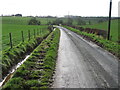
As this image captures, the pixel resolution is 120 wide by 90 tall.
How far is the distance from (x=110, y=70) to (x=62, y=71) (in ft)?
8.43

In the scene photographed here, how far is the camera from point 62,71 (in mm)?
8102

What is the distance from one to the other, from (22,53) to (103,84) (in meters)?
7.57

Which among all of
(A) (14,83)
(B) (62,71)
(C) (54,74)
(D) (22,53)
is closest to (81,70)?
(B) (62,71)

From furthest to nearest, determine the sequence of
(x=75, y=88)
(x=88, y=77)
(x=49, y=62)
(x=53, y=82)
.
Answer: (x=49, y=62) < (x=88, y=77) < (x=53, y=82) < (x=75, y=88)

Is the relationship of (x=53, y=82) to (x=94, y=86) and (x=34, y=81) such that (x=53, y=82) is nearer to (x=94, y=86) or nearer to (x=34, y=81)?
(x=34, y=81)

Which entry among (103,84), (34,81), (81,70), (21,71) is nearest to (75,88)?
(103,84)

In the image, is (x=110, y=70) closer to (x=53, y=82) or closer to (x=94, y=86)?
(x=94, y=86)

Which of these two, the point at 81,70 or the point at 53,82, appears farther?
the point at 81,70

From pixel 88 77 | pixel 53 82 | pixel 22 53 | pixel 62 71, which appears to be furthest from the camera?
pixel 22 53

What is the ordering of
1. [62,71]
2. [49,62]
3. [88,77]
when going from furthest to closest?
[49,62]
[62,71]
[88,77]

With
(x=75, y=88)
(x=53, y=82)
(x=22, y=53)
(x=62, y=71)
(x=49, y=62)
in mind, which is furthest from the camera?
(x=22, y=53)

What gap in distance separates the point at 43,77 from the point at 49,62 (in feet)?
7.38

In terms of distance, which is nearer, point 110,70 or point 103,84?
point 103,84

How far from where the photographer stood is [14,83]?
20.4ft
